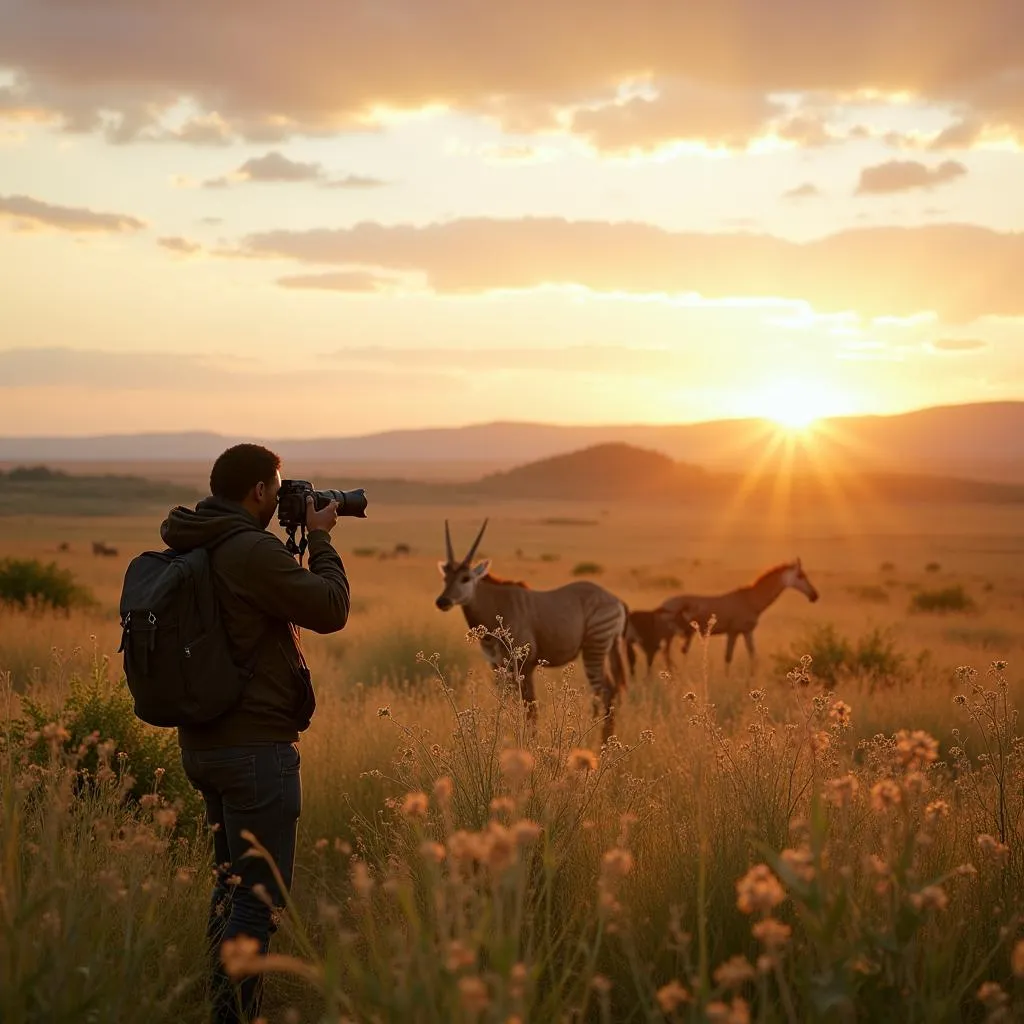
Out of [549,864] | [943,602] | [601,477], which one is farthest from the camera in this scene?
[601,477]

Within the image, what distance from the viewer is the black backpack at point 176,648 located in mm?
4742

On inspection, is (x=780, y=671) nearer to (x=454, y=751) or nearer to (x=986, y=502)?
(x=454, y=751)

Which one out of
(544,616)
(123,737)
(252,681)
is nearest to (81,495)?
(544,616)

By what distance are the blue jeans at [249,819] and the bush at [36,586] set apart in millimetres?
16282

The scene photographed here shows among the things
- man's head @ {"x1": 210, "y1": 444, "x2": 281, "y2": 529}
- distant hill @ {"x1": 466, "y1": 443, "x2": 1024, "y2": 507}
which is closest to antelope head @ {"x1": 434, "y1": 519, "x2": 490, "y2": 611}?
man's head @ {"x1": 210, "y1": 444, "x2": 281, "y2": 529}

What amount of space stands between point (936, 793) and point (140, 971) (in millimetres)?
4066

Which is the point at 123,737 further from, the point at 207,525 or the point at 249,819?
the point at 207,525

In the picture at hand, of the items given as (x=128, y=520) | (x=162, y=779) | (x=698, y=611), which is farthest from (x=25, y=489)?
(x=162, y=779)

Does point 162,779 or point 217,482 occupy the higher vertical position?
point 217,482

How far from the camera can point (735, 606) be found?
60.0ft

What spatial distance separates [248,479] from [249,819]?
1416mm

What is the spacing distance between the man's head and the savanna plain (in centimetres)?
106

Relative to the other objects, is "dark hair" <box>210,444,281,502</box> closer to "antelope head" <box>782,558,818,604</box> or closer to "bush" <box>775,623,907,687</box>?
"bush" <box>775,623,907,687</box>

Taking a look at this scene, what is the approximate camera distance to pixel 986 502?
134125 mm
